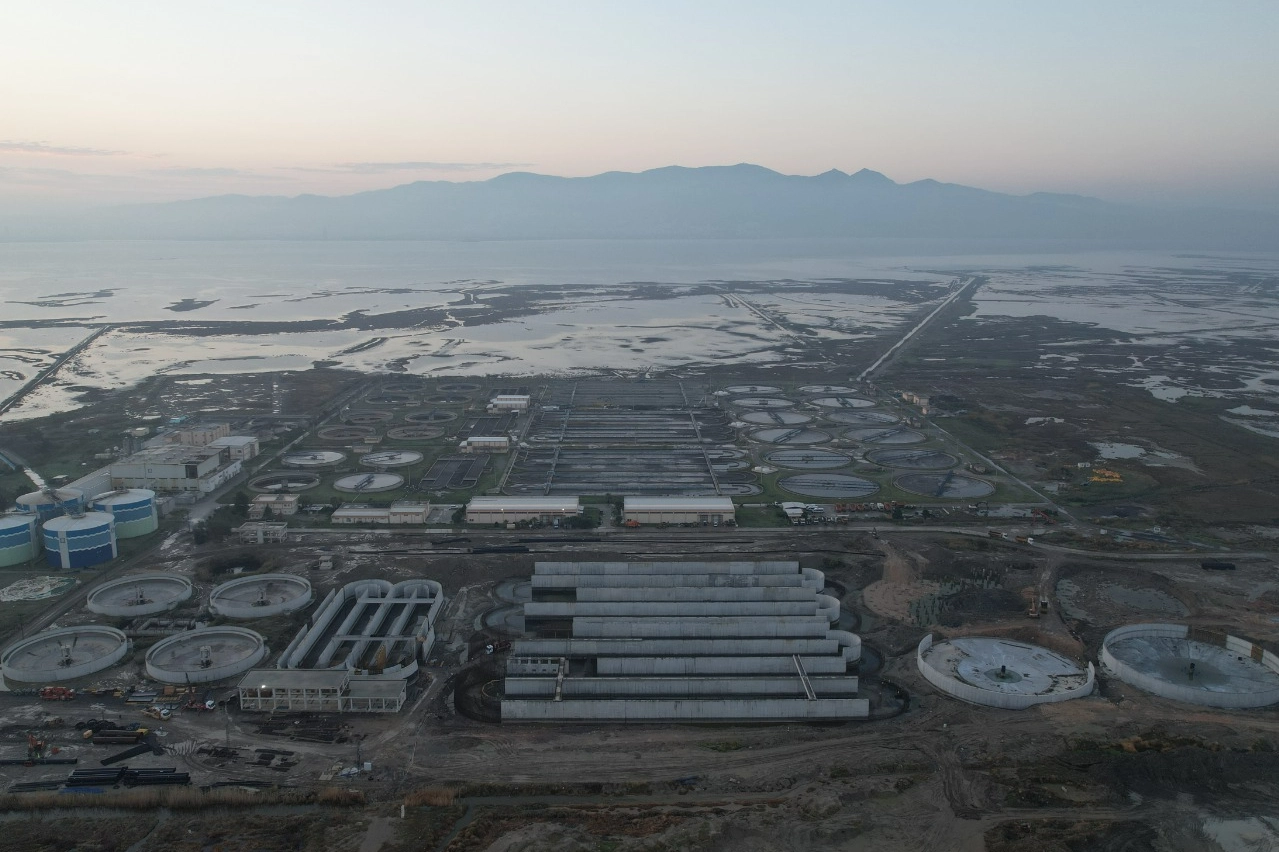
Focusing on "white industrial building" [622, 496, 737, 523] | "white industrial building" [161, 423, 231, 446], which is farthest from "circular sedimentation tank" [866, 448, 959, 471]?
"white industrial building" [161, 423, 231, 446]

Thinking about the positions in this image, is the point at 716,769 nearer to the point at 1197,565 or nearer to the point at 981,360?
the point at 1197,565

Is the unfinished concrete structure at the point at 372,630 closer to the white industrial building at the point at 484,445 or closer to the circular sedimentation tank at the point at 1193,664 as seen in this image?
the white industrial building at the point at 484,445

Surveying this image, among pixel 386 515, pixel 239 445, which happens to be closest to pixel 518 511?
pixel 386 515

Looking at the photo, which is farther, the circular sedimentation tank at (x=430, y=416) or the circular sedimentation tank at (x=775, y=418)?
the circular sedimentation tank at (x=430, y=416)

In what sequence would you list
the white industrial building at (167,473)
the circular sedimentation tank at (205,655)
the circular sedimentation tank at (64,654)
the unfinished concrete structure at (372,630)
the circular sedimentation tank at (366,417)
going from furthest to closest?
the circular sedimentation tank at (366,417) → the white industrial building at (167,473) → the unfinished concrete structure at (372,630) → the circular sedimentation tank at (205,655) → the circular sedimentation tank at (64,654)

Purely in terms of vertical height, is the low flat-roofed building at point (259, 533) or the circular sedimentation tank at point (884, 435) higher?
the circular sedimentation tank at point (884, 435)

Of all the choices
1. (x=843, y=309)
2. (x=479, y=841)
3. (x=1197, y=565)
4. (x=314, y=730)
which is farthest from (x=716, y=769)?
(x=843, y=309)

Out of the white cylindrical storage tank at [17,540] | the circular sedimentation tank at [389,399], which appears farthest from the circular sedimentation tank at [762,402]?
the white cylindrical storage tank at [17,540]
